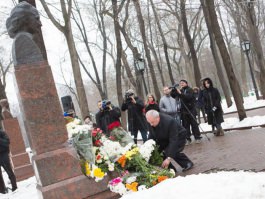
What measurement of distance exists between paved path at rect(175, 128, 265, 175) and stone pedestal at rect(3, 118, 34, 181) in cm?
607

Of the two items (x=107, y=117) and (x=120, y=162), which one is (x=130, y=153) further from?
(x=107, y=117)

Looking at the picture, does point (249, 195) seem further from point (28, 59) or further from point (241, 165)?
point (28, 59)

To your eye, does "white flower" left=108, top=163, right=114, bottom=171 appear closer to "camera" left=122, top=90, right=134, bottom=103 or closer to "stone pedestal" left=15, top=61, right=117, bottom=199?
"stone pedestal" left=15, top=61, right=117, bottom=199

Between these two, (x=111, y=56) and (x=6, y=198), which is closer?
(x=6, y=198)

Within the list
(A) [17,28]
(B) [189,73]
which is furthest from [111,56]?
(A) [17,28]

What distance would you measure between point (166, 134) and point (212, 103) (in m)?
5.25

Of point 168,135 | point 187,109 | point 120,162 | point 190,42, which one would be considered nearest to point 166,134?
point 168,135

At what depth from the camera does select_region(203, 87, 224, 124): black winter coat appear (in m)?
12.5

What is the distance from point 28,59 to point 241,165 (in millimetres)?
4339

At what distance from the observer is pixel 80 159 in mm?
7234

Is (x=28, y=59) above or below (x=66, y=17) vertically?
below

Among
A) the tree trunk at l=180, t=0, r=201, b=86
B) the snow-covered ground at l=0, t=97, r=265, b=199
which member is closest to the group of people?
the snow-covered ground at l=0, t=97, r=265, b=199

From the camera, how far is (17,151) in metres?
15.0

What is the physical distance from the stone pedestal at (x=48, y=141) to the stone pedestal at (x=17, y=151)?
25.6ft
